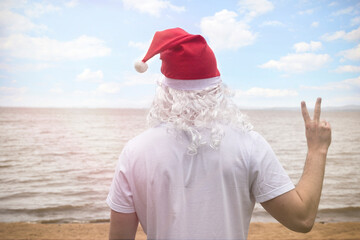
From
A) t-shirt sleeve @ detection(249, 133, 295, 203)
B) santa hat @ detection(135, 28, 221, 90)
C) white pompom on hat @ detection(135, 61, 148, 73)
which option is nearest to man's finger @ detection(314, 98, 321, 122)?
t-shirt sleeve @ detection(249, 133, 295, 203)

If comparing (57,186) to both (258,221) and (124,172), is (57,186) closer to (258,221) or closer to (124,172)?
(258,221)

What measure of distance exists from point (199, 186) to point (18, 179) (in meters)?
10.6

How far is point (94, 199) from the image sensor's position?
25.3ft

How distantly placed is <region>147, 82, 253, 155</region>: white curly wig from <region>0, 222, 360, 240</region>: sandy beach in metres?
4.35

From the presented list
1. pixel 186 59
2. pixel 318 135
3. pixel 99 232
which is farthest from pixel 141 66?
pixel 99 232

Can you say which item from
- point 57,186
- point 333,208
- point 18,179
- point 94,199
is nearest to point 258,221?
point 333,208

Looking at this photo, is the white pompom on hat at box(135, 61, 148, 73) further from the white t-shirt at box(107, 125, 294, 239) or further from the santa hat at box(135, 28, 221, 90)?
the white t-shirt at box(107, 125, 294, 239)

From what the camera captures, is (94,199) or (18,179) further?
(18,179)

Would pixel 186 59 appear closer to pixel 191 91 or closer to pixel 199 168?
pixel 191 91

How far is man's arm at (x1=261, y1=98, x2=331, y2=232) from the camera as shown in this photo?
48.4 inches

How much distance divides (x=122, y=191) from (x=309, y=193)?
0.77 metres

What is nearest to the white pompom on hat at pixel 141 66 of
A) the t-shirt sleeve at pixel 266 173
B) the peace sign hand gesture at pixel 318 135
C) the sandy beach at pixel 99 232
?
the t-shirt sleeve at pixel 266 173

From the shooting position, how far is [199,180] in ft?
3.94

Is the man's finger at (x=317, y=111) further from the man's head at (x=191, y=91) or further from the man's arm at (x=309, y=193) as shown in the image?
the man's head at (x=191, y=91)
